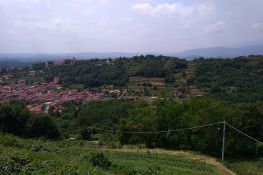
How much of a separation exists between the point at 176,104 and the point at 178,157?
1014 centimetres

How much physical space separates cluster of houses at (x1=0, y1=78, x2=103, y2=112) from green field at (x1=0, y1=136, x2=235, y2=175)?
38.2m

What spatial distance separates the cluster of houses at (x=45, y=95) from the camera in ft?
243

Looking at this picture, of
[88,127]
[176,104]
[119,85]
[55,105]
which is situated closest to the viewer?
[176,104]

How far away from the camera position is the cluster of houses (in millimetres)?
74062

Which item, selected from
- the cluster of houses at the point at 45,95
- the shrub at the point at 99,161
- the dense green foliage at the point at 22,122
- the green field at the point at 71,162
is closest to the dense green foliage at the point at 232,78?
the cluster of houses at the point at 45,95

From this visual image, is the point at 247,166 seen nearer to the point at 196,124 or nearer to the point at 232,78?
the point at 196,124

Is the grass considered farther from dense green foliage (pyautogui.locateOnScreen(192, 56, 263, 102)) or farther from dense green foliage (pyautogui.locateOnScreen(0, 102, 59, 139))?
dense green foliage (pyautogui.locateOnScreen(192, 56, 263, 102))

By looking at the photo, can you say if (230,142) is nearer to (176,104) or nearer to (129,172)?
(176,104)

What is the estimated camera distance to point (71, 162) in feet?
51.9

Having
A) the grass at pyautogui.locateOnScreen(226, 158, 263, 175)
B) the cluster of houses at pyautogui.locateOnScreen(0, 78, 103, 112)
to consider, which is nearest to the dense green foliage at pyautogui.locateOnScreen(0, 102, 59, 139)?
the grass at pyautogui.locateOnScreen(226, 158, 263, 175)

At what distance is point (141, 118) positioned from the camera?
42969mm

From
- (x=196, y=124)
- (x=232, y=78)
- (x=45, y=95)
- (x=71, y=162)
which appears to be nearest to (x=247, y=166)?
(x=196, y=124)

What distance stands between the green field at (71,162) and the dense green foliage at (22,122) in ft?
20.4

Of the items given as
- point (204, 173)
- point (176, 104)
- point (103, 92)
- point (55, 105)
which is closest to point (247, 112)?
point (176, 104)
